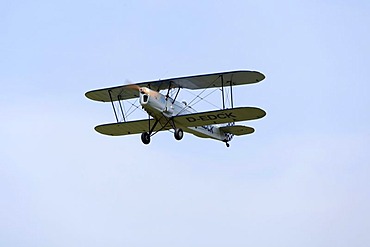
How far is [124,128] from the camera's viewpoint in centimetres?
3688

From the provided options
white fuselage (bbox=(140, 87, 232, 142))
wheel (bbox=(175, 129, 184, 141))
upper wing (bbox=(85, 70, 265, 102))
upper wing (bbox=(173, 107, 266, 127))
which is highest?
upper wing (bbox=(85, 70, 265, 102))

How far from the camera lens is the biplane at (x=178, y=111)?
33656mm

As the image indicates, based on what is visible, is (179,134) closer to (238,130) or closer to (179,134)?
(179,134)

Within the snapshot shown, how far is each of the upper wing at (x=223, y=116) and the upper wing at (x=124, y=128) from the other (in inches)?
78.5

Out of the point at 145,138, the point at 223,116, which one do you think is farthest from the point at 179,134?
the point at 223,116

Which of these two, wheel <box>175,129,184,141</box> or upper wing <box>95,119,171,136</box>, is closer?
wheel <box>175,129,184,141</box>

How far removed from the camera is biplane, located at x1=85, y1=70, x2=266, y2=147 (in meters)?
33.7

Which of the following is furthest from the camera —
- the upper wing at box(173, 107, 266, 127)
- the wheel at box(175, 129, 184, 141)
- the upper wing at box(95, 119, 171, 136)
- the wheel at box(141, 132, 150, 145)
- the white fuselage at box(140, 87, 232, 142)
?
the upper wing at box(95, 119, 171, 136)

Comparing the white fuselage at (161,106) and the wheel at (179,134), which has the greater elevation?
the white fuselage at (161,106)

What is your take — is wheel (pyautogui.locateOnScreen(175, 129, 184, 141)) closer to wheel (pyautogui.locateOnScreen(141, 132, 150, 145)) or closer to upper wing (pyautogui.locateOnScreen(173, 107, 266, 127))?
upper wing (pyautogui.locateOnScreen(173, 107, 266, 127))

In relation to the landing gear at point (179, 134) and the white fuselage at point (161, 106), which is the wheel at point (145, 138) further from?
the landing gear at point (179, 134)

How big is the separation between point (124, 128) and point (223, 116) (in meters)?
4.89

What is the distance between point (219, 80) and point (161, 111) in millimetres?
2343

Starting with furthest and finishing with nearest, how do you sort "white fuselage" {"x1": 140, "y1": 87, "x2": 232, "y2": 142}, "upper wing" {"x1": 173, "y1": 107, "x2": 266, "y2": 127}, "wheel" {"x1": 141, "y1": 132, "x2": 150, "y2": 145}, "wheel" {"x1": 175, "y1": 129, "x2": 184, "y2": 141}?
"wheel" {"x1": 141, "y1": 132, "x2": 150, "y2": 145}, "wheel" {"x1": 175, "y1": 129, "x2": 184, "y2": 141}, "white fuselage" {"x1": 140, "y1": 87, "x2": 232, "y2": 142}, "upper wing" {"x1": 173, "y1": 107, "x2": 266, "y2": 127}
